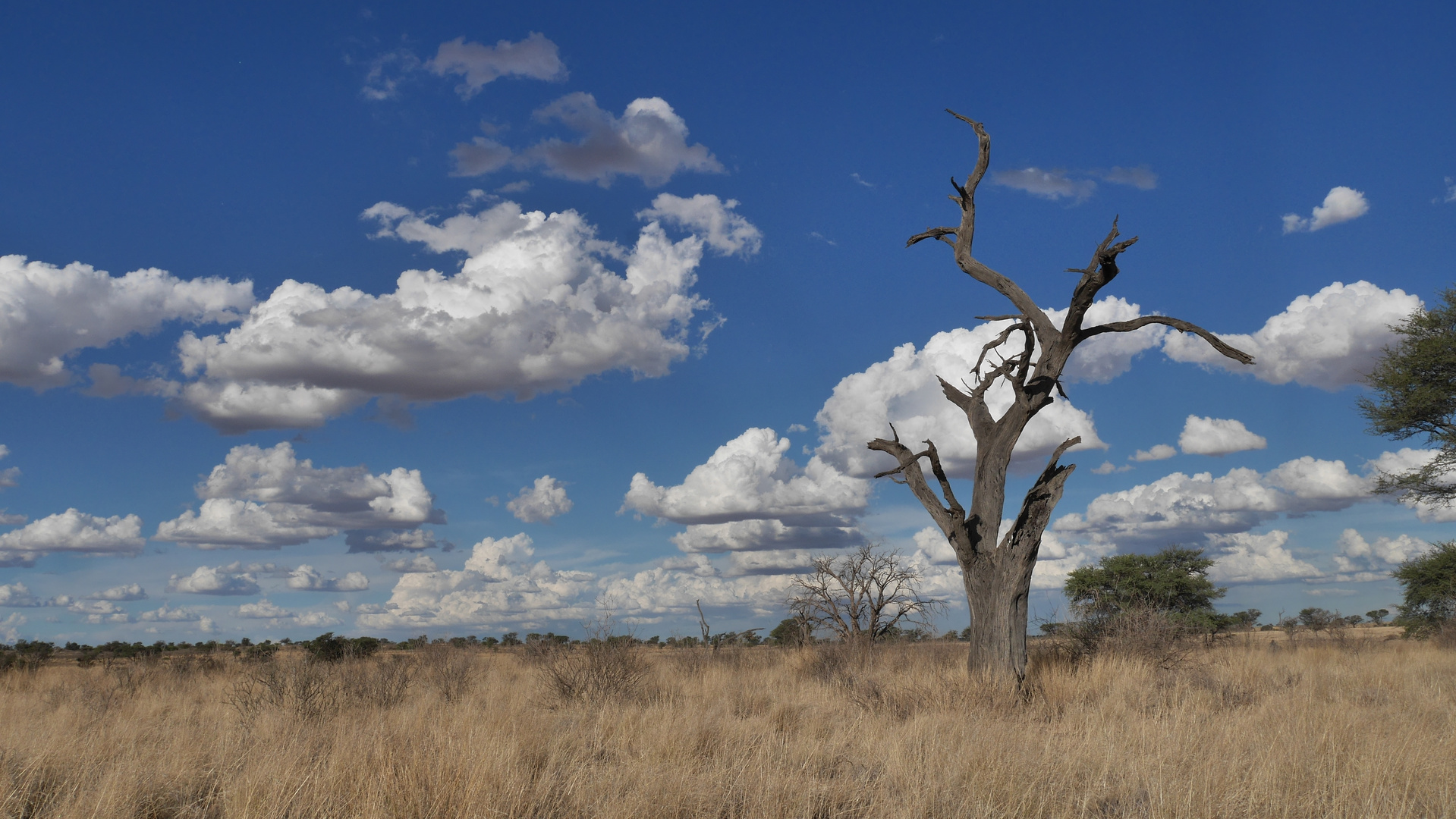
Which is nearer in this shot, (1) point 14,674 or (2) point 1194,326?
(2) point 1194,326

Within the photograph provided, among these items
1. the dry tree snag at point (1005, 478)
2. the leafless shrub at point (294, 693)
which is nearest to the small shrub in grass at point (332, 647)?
the leafless shrub at point (294, 693)

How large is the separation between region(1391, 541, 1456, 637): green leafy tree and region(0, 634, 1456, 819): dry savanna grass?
1925 cm

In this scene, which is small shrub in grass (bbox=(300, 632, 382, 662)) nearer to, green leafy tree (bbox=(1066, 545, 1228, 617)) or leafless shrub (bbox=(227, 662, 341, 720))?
leafless shrub (bbox=(227, 662, 341, 720))

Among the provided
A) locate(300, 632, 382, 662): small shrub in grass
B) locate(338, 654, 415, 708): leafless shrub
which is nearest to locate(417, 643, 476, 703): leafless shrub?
locate(338, 654, 415, 708): leafless shrub

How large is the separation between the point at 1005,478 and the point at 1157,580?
93.7 ft

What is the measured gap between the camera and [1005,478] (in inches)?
542

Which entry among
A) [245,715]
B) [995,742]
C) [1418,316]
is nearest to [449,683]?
[245,715]

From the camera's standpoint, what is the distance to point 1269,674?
51.5 feet

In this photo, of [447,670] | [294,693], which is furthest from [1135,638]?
[294,693]

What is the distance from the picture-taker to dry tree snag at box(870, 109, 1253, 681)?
13.0 meters

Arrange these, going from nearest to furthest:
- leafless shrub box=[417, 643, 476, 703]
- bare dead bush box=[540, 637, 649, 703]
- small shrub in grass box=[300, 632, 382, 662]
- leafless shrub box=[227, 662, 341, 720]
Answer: leafless shrub box=[227, 662, 341, 720]
bare dead bush box=[540, 637, 649, 703]
leafless shrub box=[417, 643, 476, 703]
small shrub in grass box=[300, 632, 382, 662]

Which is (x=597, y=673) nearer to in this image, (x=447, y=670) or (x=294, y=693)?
(x=447, y=670)

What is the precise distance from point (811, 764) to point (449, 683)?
9.92 m

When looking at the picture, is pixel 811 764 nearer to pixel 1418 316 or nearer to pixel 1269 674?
pixel 1269 674
